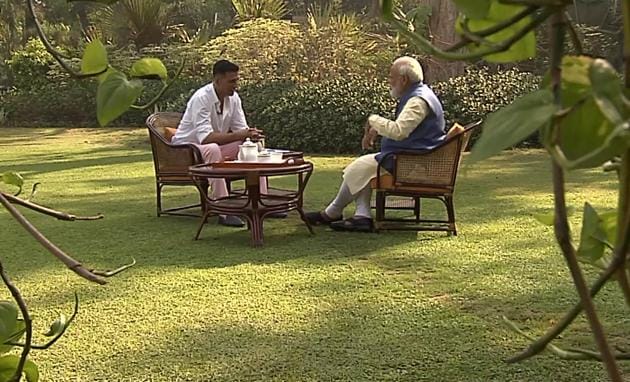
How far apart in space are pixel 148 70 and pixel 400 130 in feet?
16.3

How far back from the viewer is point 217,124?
662 cm

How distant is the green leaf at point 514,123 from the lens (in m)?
0.28

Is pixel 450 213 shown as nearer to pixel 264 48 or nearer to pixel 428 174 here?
pixel 428 174

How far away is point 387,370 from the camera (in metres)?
3.15

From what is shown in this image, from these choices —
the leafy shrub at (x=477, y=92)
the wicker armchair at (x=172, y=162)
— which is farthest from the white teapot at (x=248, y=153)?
the leafy shrub at (x=477, y=92)

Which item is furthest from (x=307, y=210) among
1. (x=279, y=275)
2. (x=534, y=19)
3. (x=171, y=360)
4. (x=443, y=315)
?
(x=534, y=19)

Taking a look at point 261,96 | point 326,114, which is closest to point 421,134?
point 326,114

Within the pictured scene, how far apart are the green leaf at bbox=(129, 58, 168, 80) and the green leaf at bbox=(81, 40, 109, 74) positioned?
2 cm

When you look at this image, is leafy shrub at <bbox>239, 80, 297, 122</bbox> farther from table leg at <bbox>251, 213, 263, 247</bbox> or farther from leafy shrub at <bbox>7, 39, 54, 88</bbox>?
leafy shrub at <bbox>7, 39, 54, 88</bbox>

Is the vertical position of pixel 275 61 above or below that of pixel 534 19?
below

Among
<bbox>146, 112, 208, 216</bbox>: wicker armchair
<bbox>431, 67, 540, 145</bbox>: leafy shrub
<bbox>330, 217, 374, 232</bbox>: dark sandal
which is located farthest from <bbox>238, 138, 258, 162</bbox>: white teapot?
<bbox>431, 67, 540, 145</bbox>: leafy shrub

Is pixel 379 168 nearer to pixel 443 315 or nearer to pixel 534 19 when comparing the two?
pixel 443 315

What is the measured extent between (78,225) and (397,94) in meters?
2.46

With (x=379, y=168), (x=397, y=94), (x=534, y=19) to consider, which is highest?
(x=534, y=19)
